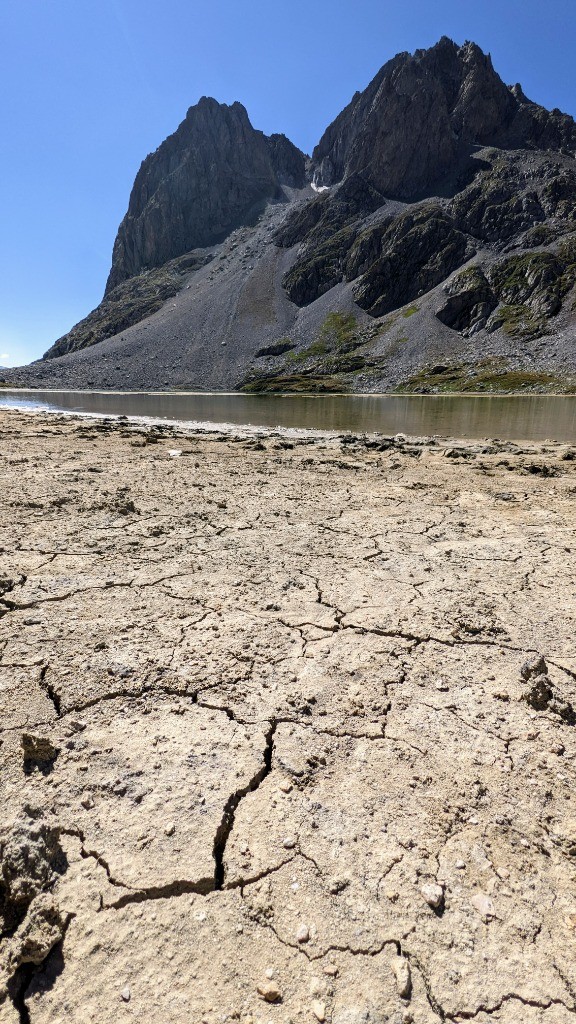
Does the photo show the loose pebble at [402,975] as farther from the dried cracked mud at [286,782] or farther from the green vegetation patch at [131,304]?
the green vegetation patch at [131,304]

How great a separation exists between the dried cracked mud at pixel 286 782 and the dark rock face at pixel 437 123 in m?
197

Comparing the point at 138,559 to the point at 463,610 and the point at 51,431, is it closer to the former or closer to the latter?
the point at 463,610

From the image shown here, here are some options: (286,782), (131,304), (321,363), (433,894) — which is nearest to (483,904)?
(433,894)

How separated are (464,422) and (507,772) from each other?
89.9 ft

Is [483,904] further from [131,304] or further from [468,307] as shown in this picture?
[131,304]

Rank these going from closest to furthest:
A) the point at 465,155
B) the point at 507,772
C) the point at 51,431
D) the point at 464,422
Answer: the point at 507,772
the point at 51,431
the point at 464,422
the point at 465,155

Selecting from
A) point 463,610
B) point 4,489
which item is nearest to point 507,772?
point 463,610

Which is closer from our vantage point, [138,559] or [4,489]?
[138,559]

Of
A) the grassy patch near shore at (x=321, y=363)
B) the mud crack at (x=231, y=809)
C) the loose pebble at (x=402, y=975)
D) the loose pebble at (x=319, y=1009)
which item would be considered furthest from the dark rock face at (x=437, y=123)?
the loose pebble at (x=319, y=1009)

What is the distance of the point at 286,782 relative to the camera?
2.68m

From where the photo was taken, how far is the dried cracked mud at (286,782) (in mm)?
1811

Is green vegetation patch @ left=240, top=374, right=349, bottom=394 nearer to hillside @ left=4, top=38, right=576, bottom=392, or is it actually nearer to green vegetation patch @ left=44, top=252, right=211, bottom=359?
hillside @ left=4, top=38, right=576, bottom=392

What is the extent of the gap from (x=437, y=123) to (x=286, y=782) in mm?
216512

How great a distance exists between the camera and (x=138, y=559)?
566cm
